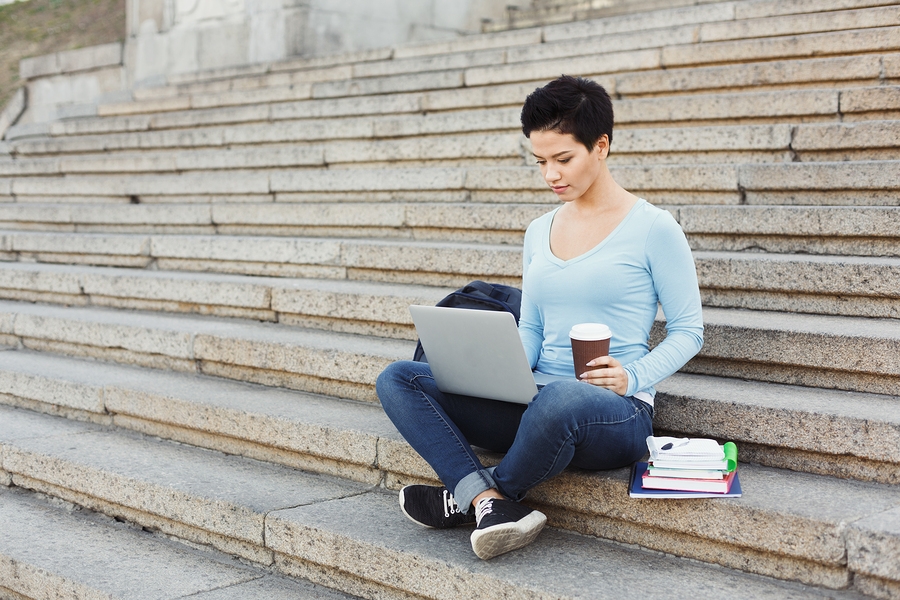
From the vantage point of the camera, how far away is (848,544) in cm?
211

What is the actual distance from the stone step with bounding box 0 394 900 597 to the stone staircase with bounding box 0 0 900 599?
10mm

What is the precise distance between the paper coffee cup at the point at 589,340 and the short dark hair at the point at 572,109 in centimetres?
58

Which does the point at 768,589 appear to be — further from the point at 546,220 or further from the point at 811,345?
the point at 546,220

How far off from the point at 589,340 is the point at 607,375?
151mm

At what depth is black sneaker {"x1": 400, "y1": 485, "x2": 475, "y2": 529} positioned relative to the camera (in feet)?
8.38

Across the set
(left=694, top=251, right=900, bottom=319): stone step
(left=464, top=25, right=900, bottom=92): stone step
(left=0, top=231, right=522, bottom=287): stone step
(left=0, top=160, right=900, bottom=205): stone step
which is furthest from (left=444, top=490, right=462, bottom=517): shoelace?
(left=464, top=25, right=900, bottom=92): stone step

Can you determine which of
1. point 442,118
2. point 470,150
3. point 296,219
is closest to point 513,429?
point 470,150

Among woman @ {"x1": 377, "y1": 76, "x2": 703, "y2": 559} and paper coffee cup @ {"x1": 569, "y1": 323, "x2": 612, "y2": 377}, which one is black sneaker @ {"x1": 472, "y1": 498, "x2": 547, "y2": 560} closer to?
woman @ {"x1": 377, "y1": 76, "x2": 703, "y2": 559}

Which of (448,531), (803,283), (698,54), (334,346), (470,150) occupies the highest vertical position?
(698,54)

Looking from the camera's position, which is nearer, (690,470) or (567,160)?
(690,470)

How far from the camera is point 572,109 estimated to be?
7.95 ft

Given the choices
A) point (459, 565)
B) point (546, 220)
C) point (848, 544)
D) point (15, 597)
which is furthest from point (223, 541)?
point (848, 544)

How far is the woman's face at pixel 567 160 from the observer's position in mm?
2457

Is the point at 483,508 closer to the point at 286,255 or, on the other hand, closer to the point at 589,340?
the point at 589,340
